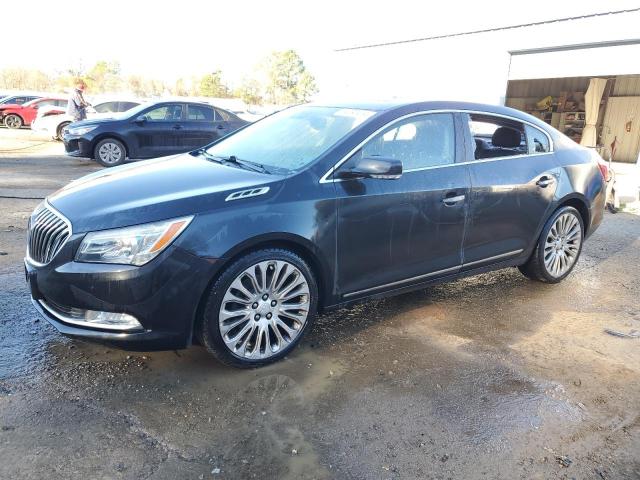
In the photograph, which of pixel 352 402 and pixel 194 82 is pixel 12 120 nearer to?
pixel 352 402

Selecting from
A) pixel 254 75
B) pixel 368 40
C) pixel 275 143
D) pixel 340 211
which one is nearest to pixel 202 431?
pixel 340 211

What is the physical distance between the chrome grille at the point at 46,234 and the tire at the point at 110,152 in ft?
26.9

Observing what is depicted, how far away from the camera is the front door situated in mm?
3459

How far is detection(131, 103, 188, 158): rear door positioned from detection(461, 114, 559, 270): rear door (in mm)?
8369

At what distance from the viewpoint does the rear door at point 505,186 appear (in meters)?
4.08

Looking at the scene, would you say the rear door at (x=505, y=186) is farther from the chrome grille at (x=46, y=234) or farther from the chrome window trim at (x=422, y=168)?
Answer: the chrome grille at (x=46, y=234)

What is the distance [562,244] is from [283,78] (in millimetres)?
66283

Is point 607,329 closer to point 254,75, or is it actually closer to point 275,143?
point 275,143

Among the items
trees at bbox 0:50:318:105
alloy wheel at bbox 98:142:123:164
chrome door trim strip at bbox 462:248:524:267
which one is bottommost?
chrome door trim strip at bbox 462:248:524:267

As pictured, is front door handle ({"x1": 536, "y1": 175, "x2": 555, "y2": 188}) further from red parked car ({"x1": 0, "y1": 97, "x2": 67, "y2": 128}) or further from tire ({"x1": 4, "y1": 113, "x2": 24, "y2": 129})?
tire ({"x1": 4, "y1": 113, "x2": 24, "y2": 129})

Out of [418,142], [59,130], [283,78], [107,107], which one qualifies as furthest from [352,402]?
[283,78]

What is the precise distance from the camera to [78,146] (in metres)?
11.0

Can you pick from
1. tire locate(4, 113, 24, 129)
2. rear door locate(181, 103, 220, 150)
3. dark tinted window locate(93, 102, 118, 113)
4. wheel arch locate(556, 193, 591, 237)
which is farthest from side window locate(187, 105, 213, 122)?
tire locate(4, 113, 24, 129)

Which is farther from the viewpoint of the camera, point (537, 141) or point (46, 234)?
point (537, 141)
